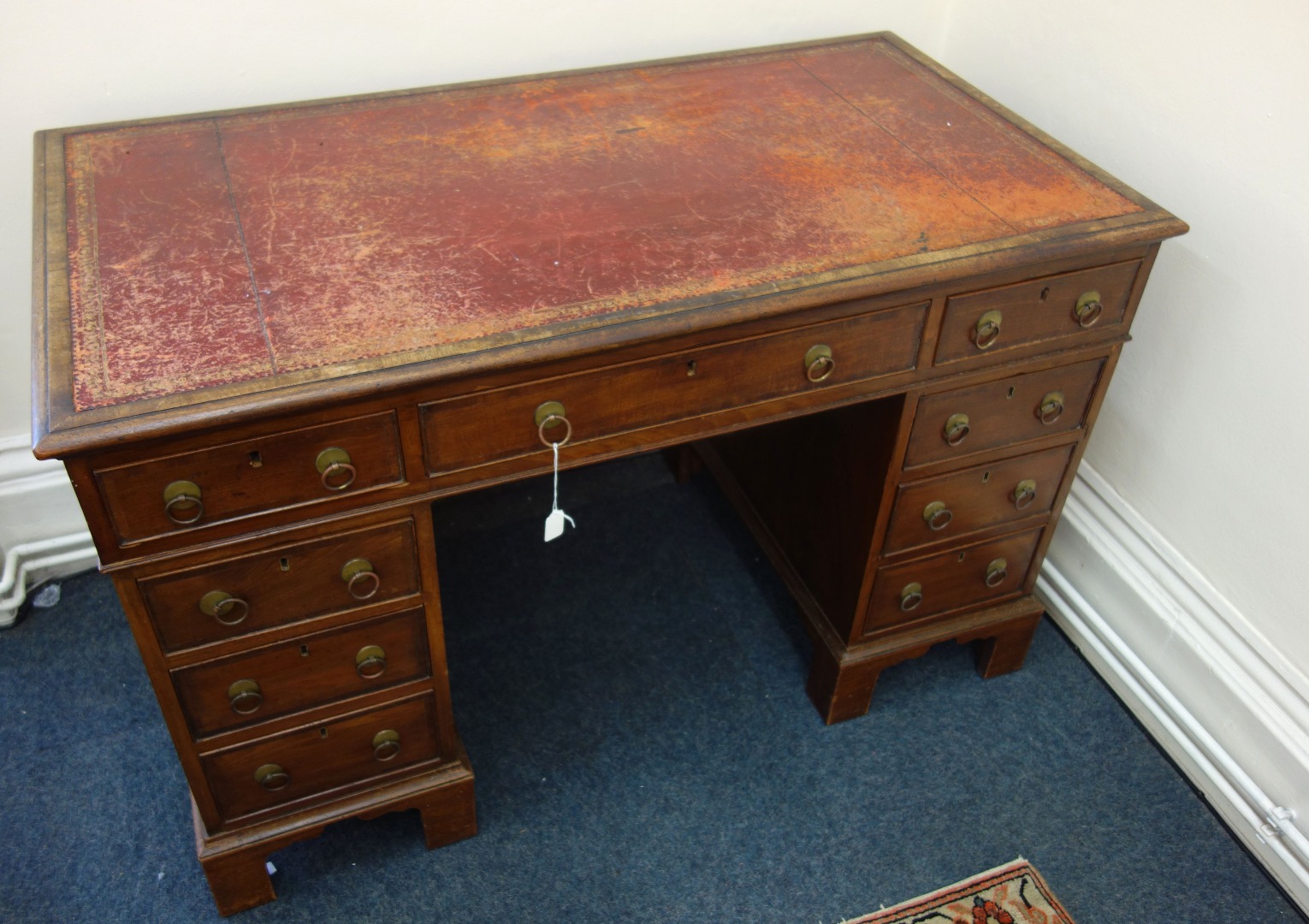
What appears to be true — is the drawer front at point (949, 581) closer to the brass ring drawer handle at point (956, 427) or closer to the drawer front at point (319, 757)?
the brass ring drawer handle at point (956, 427)

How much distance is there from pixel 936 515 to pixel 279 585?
983 mm

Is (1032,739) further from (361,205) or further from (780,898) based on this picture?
(361,205)

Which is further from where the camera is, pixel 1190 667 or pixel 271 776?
pixel 1190 667

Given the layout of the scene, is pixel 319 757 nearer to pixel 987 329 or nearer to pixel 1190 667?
pixel 987 329

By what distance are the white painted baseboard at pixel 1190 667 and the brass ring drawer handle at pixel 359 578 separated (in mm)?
1339

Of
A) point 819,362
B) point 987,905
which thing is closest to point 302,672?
point 819,362

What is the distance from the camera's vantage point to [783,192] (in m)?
1.54

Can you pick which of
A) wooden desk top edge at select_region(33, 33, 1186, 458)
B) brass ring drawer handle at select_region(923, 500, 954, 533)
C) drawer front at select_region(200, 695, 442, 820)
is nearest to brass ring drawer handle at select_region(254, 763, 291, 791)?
drawer front at select_region(200, 695, 442, 820)

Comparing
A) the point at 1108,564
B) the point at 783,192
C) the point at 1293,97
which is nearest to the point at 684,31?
the point at 783,192

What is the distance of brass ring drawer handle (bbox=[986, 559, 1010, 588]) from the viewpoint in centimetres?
189

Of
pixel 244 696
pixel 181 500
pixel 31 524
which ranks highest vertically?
pixel 181 500

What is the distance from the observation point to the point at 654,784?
1898 millimetres

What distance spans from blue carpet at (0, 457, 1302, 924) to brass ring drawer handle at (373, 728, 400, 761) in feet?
0.82

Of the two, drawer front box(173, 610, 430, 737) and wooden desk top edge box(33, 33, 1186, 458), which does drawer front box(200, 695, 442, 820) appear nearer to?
drawer front box(173, 610, 430, 737)
